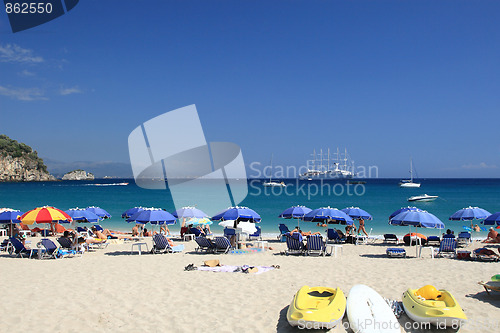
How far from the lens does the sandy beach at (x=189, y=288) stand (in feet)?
18.6

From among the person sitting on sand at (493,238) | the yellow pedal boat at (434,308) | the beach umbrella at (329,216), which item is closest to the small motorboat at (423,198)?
the person sitting on sand at (493,238)

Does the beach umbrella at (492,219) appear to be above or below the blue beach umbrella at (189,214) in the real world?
below

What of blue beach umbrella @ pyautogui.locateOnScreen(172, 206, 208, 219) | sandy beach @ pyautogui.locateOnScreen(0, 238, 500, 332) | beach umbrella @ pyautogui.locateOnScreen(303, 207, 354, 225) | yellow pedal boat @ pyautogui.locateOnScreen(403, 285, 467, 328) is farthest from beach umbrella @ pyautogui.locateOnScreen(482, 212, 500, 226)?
blue beach umbrella @ pyautogui.locateOnScreen(172, 206, 208, 219)

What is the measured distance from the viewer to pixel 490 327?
5.38 m

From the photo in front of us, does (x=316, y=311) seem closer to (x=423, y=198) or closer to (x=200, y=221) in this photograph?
(x=200, y=221)

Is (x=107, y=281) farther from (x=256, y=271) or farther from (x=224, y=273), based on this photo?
(x=256, y=271)

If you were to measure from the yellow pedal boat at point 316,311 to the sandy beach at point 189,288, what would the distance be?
0.81 feet

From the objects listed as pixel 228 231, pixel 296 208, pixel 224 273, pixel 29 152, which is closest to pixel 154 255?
pixel 228 231

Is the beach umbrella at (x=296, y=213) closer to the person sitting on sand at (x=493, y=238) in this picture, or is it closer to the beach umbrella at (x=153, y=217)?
the beach umbrella at (x=153, y=217)

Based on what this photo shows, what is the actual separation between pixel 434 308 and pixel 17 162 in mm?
155794

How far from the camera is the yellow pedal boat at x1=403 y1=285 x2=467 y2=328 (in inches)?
204

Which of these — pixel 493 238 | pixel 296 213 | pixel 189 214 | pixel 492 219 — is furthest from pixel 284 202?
pixel 492 219

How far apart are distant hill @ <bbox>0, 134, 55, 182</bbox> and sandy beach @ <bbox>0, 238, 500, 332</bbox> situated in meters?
139

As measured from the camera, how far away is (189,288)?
7.68 meters
